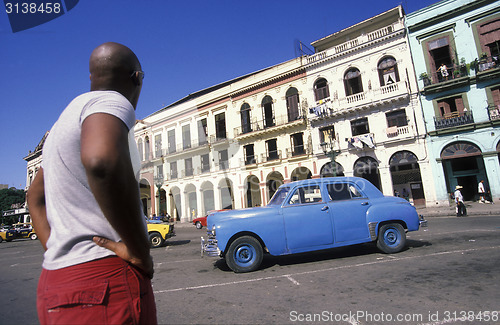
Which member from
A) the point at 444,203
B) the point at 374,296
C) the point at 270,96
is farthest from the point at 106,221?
the point at 270,96

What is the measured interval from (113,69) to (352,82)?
79.8ft

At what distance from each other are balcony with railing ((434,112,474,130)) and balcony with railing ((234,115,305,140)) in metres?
10.0

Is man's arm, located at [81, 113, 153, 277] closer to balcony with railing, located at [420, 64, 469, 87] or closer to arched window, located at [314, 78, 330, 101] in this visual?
balcony with railing, located at [420, 64, 469, 87]

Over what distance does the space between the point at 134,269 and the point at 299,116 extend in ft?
81.2

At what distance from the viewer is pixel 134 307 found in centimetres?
108

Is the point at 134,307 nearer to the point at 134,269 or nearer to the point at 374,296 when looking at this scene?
the point at 134,269

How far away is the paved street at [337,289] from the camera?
320 cm

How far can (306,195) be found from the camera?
596cm

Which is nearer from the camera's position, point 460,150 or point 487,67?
point 487,67

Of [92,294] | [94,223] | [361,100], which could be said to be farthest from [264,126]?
[92,294]

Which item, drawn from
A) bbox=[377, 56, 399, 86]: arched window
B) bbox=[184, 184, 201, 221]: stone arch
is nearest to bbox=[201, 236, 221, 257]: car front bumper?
bbox=[377, 56, 399, 86]: arched window

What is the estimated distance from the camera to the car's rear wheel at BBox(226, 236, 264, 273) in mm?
5477
